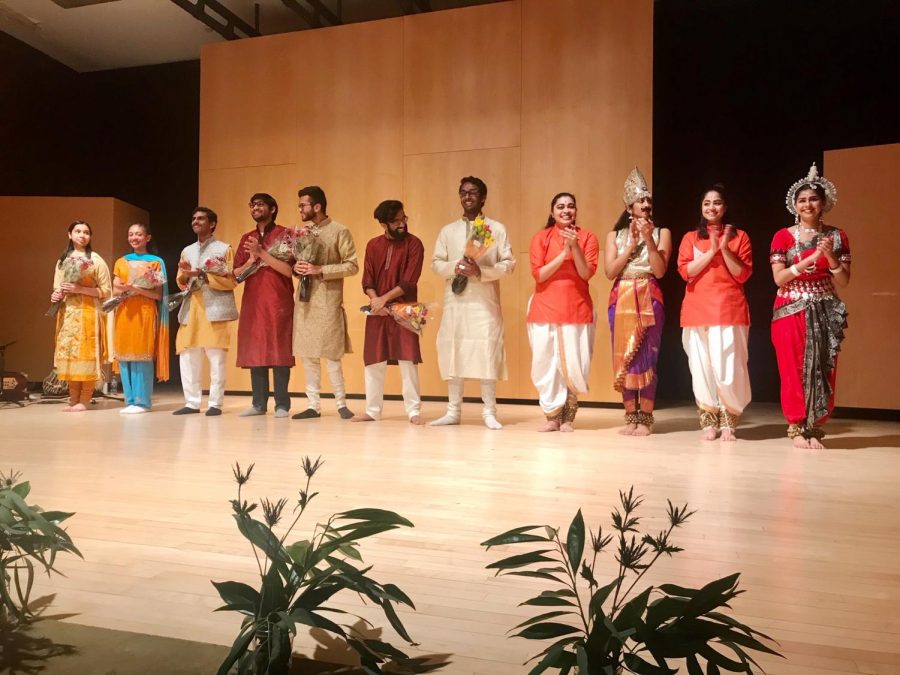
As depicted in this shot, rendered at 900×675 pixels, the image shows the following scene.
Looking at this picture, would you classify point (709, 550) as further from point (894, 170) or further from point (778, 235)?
point (894, 170)

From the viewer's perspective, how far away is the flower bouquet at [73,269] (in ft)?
17.7

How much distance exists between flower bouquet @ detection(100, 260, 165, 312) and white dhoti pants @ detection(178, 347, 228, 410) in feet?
1.92

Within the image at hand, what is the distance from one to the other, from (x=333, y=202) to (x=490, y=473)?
4210 mm

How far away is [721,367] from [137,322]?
13.3 feet

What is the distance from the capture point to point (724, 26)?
6168 mm

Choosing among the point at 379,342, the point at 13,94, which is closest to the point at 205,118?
the point at 13,94

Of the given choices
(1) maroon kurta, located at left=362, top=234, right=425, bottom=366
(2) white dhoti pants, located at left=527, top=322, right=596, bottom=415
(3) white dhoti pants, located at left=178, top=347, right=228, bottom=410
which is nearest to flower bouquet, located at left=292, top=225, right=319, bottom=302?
(1) maroon kurta, located at left=362, top=234, right=425, bottom=366

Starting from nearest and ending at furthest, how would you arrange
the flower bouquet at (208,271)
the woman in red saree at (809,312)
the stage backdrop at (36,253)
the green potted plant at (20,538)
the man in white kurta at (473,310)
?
the green potted plant at (20,538)
the woman in red saree at (809,312)
the man in white kurta at (473,310)
the flower bouquet at (208,271)
the stage backdrop at (36,253)

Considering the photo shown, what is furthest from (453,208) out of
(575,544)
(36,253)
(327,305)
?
(575,544)

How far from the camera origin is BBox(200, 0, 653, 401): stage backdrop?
19.1 ft

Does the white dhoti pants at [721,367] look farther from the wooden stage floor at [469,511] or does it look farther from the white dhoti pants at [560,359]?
the white dhoti pants at [560,359]

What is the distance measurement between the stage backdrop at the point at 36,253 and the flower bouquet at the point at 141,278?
2.24 m

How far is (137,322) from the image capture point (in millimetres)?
5305

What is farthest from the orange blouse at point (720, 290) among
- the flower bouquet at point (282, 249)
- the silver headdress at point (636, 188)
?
the flower bouquet at point (282, 249)
